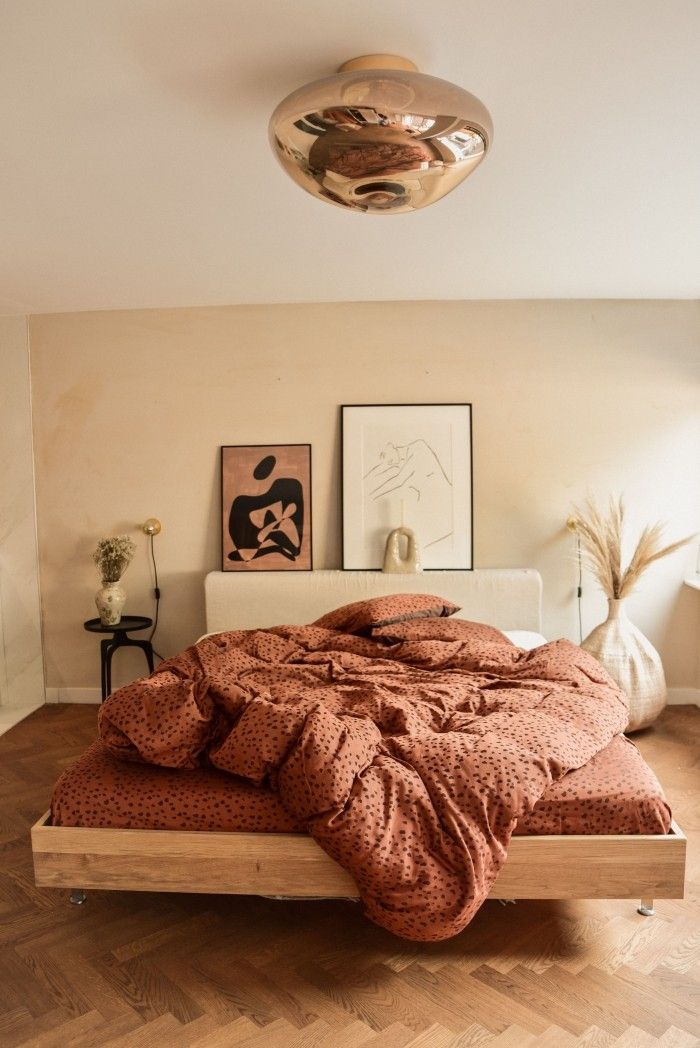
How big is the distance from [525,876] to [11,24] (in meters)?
2.28

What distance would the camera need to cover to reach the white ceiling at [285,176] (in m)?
1.81

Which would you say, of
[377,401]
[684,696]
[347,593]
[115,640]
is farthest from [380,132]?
[684,696]

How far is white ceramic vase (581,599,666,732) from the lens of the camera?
4113 millimetres

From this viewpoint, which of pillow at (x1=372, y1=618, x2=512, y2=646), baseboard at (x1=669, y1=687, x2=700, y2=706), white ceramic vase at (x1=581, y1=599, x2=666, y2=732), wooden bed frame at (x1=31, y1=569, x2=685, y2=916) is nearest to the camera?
wooden bed frame at (x1=31, y1=569, x2=685, y2=916)

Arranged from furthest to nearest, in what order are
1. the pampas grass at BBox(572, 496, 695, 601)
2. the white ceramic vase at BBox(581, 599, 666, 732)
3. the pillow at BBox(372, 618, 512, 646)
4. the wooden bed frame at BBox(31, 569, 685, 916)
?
the pampas grass at BBox(572, 496, 695, 601), the white ceramic vase at BBox(581, 599, 666, 732), the pillow at BBox(372, 618, 512, 646), the wooden bed frame at BBox(31, 569, 685, 916)

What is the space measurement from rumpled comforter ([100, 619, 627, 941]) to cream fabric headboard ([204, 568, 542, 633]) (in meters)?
1.37

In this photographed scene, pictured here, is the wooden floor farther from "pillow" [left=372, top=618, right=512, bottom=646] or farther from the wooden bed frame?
"pillow" [left=372, top=618, right=512, bottom=646]

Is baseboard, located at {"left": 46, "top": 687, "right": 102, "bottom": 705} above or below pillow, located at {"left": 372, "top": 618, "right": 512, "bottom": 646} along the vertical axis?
below

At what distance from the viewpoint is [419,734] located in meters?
2.49

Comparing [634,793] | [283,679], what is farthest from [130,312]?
[634,793]

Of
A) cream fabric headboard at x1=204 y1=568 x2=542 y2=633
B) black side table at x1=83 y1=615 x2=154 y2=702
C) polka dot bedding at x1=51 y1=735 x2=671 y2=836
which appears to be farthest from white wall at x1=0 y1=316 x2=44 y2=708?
polka dot bedding at x1=51 y1=735 x2=671 y2=836

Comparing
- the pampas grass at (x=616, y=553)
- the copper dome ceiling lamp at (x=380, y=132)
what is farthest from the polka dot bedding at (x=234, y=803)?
the pampas grass at (x=616, y=553)

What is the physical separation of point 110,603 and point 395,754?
7.82ft

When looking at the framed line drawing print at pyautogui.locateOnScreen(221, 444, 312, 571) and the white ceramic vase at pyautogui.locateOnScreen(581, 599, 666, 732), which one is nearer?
the white ceramic vase at pyautogui.locateOnScreen(581, 599, 666, 732)
